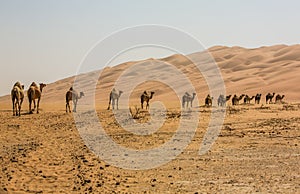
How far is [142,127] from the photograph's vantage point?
70.4 ft

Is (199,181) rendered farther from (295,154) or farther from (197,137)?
(197,137)

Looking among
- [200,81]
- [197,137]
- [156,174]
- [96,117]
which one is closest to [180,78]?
[200,81]

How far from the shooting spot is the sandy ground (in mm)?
10203

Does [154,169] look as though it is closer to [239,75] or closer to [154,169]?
[154,169]

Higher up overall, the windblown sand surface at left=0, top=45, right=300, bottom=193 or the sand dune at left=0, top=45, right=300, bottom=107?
the sand dune at left=0, top=45, right=300, bottom=107

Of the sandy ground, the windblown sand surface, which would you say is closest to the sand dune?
the windblown sand surface

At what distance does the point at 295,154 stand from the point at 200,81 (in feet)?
250

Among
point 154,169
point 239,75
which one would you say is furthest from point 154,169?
point 239,75

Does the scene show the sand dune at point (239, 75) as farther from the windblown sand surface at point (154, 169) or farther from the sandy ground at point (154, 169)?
the sandy ground at point (154, 169)

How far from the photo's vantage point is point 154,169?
12367 millimetres

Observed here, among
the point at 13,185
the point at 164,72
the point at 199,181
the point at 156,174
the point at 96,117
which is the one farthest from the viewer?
the point at 164,72

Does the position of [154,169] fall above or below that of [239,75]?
below

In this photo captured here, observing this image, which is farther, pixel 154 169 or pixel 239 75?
pixel 239 75

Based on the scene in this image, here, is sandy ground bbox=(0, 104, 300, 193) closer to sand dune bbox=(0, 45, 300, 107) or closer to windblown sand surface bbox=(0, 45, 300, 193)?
windblown sand surface bbox=(0, 45, 300, 193)
